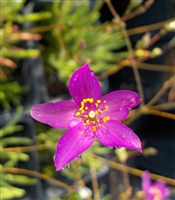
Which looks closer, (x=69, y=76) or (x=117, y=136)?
(x=117, y=136)

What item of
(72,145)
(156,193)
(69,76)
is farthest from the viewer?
(69,76)

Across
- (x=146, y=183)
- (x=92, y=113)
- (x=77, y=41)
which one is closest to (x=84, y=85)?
(x=92, y=113)

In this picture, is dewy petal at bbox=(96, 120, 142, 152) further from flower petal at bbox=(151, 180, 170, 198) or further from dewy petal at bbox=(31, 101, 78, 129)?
flower petal at bbox=(151, 180, 170, 198)

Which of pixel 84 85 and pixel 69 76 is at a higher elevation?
pixel 69 76

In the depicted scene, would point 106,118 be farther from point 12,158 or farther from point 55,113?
point 12,158

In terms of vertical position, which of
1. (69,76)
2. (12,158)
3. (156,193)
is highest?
(69,76)

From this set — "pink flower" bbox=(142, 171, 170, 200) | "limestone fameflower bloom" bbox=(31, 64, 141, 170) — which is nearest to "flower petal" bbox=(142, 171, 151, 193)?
"pink flower" bbox=(142, 171, 170, 200)

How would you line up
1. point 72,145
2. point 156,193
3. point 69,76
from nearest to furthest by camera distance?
point 72,145
point 156,193
point 69,76
